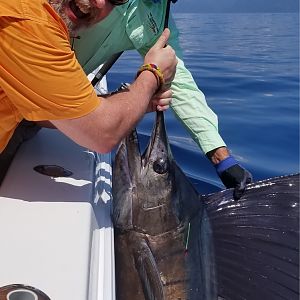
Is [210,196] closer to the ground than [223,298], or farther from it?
farther from it

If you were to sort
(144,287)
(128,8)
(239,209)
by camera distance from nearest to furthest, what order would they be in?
(144,287), (239,209), (128,8)

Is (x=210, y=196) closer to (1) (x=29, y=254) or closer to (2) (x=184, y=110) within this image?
(2) (x=184, y=110)

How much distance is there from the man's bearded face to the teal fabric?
672 millimetres

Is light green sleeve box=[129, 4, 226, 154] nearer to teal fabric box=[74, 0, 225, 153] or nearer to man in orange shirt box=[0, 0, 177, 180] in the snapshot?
teal fabric box=[74, 0, 225, 153]

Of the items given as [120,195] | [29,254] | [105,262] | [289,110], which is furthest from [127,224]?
[289,110]

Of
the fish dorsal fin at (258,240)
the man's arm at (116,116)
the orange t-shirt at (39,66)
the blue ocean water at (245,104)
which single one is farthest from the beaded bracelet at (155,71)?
the blue ocean water at (245,104)

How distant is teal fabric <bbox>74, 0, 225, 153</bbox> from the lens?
233cm

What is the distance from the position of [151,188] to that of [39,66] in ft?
2.39

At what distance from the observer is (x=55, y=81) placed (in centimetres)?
Answer: 145

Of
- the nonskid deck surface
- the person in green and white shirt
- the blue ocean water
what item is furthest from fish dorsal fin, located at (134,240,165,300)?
the blue ocean water

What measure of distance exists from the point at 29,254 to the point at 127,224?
0.53 m

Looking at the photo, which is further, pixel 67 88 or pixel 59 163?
pixel 59 163

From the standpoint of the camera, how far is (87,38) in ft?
7.81

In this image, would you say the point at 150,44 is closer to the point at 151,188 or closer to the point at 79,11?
the point at 151,188
